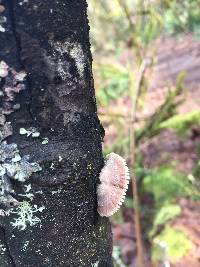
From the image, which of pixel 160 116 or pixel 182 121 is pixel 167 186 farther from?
pixel 182 121

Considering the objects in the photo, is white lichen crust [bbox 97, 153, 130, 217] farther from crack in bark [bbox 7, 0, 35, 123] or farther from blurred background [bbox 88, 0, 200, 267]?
blurred background [bbox 88, 0, 200, 267]

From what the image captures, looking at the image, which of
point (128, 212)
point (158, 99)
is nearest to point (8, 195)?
point (128, 212)

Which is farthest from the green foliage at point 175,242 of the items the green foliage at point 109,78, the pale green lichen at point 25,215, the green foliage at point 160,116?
the pale green lichen at point 25,215

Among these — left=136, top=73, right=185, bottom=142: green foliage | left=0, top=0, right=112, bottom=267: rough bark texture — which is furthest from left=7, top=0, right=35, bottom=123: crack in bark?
left=136, top=73, right=185, bottom=142: green foliage

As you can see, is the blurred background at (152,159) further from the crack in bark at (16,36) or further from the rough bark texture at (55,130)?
the crack in bark at (16,36)

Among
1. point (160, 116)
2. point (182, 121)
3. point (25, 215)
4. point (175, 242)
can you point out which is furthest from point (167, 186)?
point (25, 215)

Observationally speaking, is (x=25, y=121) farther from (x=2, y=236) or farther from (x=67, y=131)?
(x=2, y=236)
